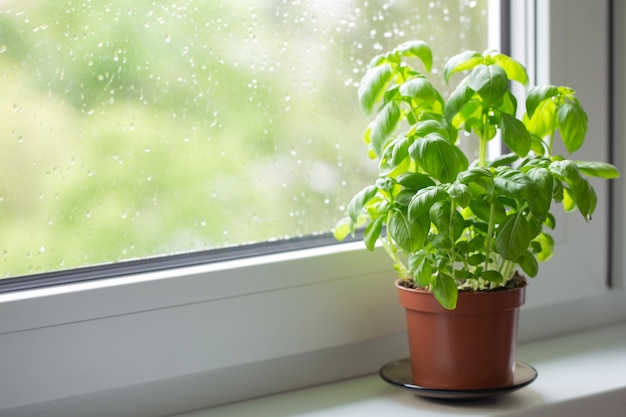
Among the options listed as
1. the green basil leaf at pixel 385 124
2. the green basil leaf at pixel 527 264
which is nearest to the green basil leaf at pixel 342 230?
the green basil leaf at pixel 385 124

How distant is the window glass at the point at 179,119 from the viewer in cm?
92

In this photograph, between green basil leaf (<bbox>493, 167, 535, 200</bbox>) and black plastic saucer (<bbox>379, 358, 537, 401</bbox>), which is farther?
black plastic saucer (<bbox>379, 358, 537, 401</bbox>)

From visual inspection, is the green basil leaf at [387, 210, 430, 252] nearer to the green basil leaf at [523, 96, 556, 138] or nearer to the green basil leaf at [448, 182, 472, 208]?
the green basil leaf at [448, 182, 472, 208]

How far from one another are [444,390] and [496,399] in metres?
0.09

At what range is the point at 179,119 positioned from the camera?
1.01 m

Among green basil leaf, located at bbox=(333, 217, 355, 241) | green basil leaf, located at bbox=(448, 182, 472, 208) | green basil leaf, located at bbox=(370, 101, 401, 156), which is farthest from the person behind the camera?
green basil leaf, located at bbox=(333, 217, 355, 241)

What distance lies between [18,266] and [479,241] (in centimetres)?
55

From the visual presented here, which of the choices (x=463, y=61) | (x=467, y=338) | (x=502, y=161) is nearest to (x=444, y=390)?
(x=467, y=338)

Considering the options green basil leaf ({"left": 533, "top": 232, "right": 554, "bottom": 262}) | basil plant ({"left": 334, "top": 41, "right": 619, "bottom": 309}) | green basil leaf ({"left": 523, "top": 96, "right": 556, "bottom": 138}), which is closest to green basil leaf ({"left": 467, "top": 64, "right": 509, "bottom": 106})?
basil plant ({"left": 334, "top": 41, "right": 619, "bottom": 309})

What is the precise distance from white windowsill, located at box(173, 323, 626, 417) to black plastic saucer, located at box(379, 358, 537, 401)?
21 millimetres

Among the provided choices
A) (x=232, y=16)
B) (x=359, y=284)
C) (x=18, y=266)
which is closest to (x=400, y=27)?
(x=232, y=16)

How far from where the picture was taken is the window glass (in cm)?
92

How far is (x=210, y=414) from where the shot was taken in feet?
3.20

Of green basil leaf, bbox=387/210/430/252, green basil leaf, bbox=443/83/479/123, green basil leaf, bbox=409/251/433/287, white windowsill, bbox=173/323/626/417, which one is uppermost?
green basil leaf, bbox=443/83/479/123
